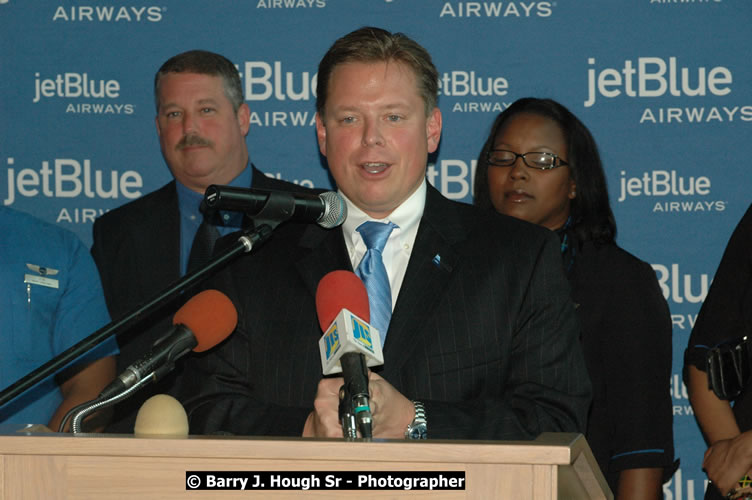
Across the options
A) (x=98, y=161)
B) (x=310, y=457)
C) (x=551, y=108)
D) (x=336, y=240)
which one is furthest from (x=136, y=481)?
(x=98, y=161)

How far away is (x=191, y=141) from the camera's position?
3.91m

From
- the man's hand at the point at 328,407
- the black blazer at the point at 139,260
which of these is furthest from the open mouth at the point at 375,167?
the black blazer at the point at 139,260

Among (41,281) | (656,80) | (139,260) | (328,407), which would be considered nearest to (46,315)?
(41,281)

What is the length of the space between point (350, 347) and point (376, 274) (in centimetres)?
86

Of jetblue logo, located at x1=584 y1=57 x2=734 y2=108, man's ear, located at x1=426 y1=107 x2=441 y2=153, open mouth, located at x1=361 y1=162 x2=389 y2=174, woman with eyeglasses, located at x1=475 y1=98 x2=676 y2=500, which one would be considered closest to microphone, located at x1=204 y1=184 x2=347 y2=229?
open mouth, located at x1=361 y1=162 x2=389 y2=174

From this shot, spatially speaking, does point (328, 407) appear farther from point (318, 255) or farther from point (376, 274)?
point (318, 255)

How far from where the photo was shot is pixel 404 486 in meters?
1.51

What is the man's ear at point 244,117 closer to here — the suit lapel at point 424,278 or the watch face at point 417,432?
the suit lapel at point 424,278

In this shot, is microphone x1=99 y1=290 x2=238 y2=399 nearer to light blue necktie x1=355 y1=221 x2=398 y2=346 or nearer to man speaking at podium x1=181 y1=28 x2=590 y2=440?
man speaking at podium x1=181 y1=28 x2=590 y2=440

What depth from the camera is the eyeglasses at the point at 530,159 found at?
3.67 metres

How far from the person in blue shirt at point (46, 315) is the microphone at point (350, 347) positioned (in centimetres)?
164

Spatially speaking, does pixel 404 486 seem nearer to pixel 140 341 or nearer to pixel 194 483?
pixel 194 483

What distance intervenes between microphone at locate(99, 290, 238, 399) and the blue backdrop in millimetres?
2389

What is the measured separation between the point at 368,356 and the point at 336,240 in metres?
0.97
